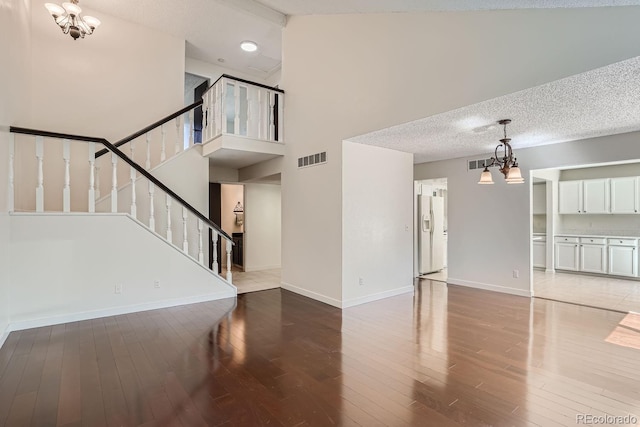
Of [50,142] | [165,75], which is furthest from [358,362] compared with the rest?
[165,75]

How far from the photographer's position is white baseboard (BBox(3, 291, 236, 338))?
3.63 m

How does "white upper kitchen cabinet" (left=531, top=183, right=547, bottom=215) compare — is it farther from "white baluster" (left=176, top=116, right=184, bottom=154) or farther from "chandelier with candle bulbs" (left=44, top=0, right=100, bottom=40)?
"chandelier with candle bulbs" (left=44, top=0, right=100, bottom=40)

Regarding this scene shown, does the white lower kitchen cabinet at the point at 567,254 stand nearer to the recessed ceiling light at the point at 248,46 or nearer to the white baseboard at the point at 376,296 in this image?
the white baseboard at the point at 376,296

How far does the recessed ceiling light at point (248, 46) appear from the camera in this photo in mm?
6719

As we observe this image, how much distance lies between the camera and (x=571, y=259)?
703cm

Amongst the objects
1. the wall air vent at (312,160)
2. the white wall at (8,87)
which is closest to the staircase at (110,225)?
the white wall at (8,87)

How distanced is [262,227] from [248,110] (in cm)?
321

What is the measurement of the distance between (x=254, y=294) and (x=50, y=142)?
13.9 feet

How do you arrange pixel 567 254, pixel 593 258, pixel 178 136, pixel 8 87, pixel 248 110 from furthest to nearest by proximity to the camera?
pixel 567 254
pixel 593 258
pixel 178 136
pixel 248 110
pixel 8 87

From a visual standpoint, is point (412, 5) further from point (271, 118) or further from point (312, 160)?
Answer: point (271, 118)

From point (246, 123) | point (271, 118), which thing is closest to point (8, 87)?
point (246, 123)

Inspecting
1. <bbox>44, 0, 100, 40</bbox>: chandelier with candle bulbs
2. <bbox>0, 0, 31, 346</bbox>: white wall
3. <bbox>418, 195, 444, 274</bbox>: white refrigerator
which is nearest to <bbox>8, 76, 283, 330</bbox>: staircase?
<bbox>0, 0, 31, 346</bbox>: white wall

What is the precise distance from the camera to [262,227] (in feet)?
25.7

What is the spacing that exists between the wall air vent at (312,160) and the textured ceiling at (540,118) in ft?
1.89
